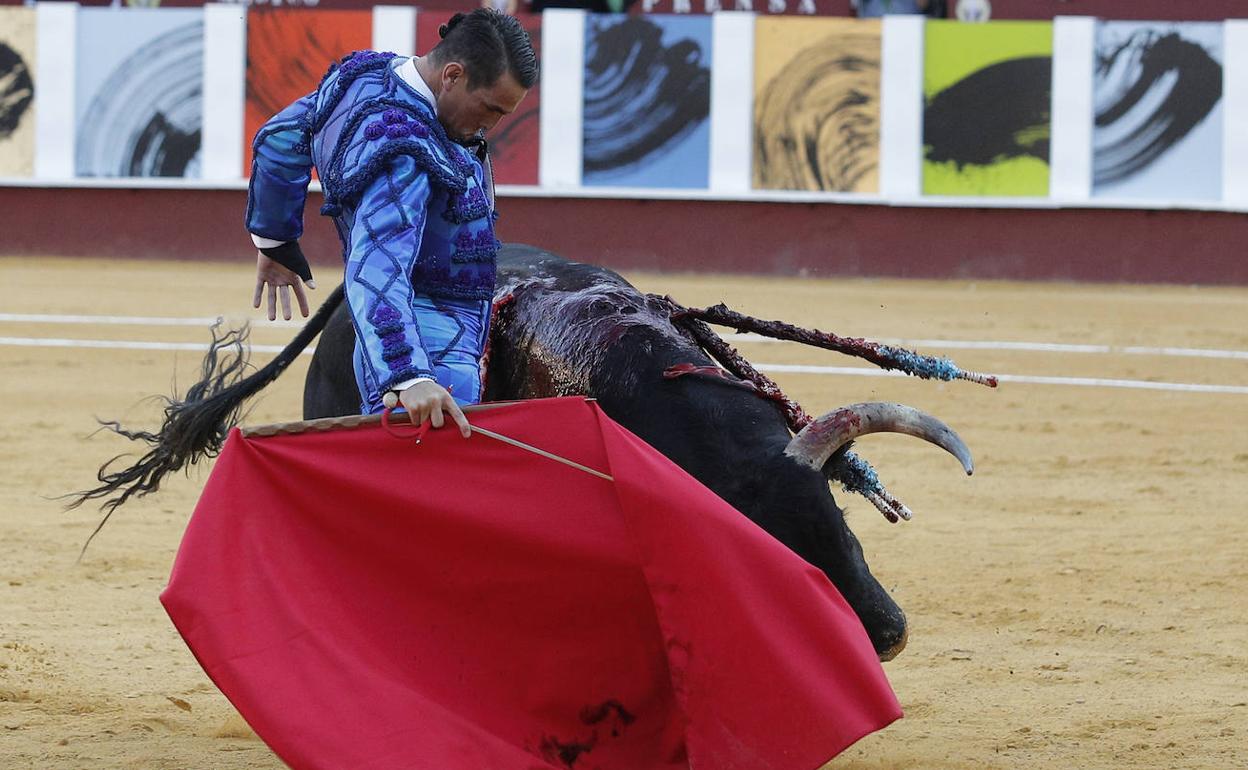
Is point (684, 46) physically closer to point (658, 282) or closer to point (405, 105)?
point (658, 282)

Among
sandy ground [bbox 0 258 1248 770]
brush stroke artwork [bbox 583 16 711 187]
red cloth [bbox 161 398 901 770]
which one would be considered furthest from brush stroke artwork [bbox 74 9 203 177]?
red cloth [bbox 161 398 901 770]

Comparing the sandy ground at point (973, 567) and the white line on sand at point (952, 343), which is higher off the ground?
the white line on sand at point (952, 343)

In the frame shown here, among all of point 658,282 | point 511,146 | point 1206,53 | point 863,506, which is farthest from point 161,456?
point 1206,53

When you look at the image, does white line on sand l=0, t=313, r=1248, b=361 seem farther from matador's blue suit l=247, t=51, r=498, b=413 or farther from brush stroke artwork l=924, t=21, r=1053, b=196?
matador's blue suit l=247, t=51, r=498, b=413

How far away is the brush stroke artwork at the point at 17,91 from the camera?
12.1m

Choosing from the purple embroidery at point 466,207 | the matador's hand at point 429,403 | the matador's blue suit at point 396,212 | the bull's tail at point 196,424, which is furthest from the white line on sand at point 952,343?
the matador's hand at point 429,403

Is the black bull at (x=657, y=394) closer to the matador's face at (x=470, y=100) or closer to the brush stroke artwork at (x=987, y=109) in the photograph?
the matador's face at (x=470, y=100)

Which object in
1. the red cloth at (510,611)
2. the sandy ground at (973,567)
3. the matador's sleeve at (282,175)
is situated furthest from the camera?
the sandy ground at (973,567)

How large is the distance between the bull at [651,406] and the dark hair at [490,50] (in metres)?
0.53

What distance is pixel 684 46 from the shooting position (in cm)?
1198

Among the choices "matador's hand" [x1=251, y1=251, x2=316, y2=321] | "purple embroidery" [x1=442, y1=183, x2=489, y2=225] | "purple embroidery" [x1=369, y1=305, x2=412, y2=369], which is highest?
"purple embroidery" [x1=442, y1=183, x2=489, y2=225]

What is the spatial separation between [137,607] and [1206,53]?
9463 millimetres

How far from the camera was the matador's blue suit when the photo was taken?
102 inches

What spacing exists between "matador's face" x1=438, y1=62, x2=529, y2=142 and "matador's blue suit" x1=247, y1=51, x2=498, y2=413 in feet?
0.09
